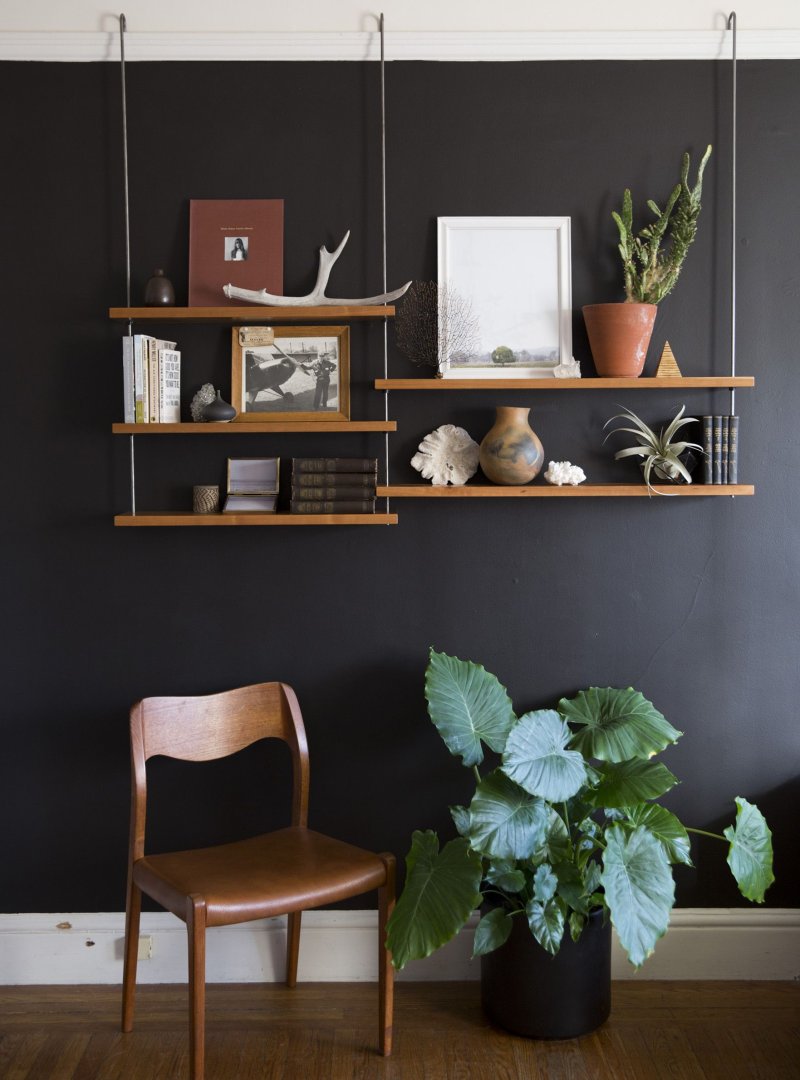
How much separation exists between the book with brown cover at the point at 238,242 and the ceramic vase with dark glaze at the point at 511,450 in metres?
0.70

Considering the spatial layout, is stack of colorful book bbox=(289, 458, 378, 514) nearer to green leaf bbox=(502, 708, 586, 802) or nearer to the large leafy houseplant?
the large leafy houseplant

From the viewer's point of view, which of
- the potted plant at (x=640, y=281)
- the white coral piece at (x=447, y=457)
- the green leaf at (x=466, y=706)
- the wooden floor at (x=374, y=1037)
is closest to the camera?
the wooden floor at (x=374, y=1037)

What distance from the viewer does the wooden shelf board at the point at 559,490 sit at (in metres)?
2.65

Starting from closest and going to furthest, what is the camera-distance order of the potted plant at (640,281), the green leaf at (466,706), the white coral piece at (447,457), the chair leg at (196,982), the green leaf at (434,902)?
the chair leg at (196,982) → the green leaf at (434,902) → the green leaf at (466,706) → the potted plant at (640,281) → the white coral piece at (447,457)

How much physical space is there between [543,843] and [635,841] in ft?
0.71

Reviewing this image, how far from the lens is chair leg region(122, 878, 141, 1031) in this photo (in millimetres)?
2535

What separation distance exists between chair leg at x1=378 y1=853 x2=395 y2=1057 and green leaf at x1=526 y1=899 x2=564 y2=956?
1.10 feet

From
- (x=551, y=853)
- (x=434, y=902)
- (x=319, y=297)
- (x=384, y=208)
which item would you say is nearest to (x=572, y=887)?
(x=551, y=853)

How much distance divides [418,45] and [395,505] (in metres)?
1.23

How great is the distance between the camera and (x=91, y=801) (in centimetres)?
283

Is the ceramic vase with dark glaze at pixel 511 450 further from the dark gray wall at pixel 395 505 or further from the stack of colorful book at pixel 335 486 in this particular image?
the stack of colorful book at pixel 335 486

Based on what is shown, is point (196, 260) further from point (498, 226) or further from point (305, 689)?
point (305, 689)

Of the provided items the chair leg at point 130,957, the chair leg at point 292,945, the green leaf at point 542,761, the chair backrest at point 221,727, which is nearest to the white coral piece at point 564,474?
the green leaf at point 542,761

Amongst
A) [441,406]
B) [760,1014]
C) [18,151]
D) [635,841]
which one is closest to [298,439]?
[441,406]
